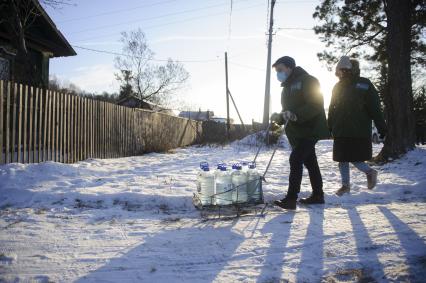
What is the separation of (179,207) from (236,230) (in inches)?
55.6

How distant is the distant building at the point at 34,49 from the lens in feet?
37.1

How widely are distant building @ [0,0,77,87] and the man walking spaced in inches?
347

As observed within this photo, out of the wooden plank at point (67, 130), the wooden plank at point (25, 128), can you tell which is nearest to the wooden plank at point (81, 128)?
the wooden plank at point (67, 130)

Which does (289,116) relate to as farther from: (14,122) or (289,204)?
(14,122)

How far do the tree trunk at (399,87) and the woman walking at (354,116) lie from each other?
14.7 ft

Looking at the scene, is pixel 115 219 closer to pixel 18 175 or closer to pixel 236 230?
pixel 236 230

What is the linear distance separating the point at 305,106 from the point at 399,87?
574 cm

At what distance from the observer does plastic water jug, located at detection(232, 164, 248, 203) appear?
4.18 m

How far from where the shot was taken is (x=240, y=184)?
4164 mm

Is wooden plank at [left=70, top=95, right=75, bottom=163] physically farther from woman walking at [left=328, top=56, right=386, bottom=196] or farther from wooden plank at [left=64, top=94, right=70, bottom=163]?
woman walking at [left=328, top=56, right=386, bottom=196]

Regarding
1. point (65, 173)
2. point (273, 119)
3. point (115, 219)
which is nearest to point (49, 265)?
point (115, 219)

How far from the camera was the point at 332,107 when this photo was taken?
4.90 metres

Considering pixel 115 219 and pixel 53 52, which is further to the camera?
pixel 53 52

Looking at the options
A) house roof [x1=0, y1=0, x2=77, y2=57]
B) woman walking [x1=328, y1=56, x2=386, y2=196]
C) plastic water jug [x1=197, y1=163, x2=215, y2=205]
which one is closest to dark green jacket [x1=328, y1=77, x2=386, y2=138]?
woman walking [x1=328, y1=56, x2=386, y2=196]
